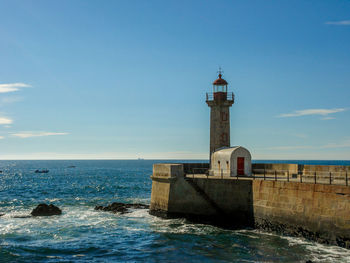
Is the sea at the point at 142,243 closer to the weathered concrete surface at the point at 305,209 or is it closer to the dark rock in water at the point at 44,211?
the weathered concrete surface at the point at 305,209

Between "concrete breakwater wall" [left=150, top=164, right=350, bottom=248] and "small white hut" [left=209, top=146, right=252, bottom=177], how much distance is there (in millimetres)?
2786

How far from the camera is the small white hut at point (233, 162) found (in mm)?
26672

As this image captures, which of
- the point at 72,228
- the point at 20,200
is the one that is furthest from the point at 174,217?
the point at 20,200

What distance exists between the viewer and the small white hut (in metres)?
26.7

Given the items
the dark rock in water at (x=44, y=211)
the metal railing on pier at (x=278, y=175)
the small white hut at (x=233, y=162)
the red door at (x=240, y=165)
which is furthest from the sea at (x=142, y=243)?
the red door at (x=240, y=165)

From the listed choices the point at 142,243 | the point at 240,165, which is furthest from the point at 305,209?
the point at 142,243

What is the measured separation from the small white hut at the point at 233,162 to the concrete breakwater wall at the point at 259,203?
2.79m

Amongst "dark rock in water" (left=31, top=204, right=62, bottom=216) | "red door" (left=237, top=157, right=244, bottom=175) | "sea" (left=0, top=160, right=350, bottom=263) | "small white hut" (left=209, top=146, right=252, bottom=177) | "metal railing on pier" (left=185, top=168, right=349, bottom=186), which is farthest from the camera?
"dark rock in water" (left=31, top=204, right=62, bottom=216)

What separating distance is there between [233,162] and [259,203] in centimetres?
539

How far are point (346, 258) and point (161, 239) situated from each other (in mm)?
9934

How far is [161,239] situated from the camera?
2056cm

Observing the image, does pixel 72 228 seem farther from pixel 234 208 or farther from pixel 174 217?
pixel 234 208

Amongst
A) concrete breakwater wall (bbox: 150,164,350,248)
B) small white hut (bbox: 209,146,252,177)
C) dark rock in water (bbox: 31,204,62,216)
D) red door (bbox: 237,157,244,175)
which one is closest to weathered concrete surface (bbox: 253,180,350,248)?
concrete breakwater wall (bbox: 150,164,350,248)

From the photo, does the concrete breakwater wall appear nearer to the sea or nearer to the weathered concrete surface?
the weathered concrete surface
